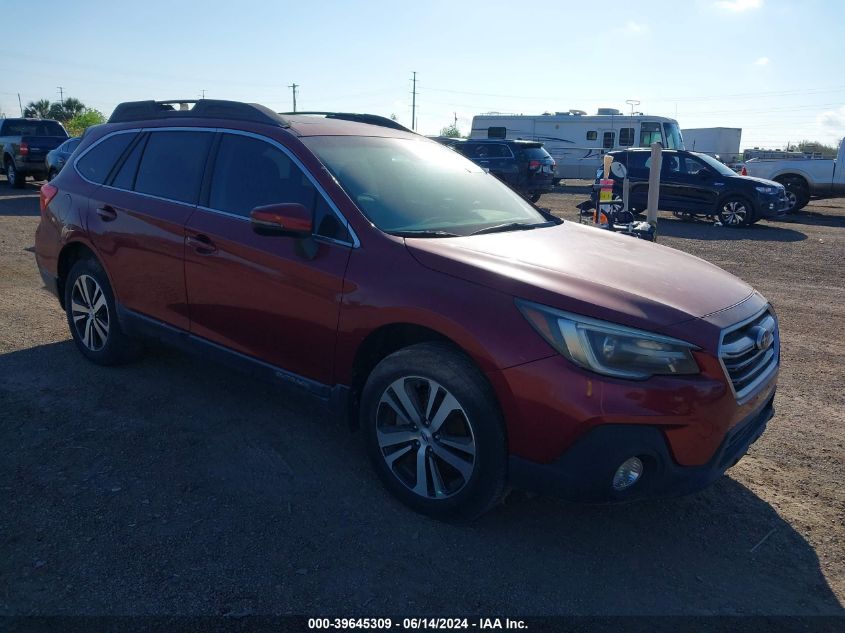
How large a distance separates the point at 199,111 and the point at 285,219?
165cm

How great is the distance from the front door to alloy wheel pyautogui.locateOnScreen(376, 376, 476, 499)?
1.50ft

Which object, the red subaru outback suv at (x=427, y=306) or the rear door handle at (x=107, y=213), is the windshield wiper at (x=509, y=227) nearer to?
the red subaru outback suv at (x=427, y=306)

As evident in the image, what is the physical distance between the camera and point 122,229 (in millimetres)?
4801

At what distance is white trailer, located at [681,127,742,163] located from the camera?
39.2 m

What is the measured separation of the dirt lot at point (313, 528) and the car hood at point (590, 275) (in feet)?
3.53

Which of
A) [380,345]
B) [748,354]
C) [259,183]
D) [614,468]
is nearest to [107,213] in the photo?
[259,183]

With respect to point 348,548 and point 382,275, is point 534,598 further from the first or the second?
point 382,275

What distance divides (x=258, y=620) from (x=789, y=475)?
2.87 m

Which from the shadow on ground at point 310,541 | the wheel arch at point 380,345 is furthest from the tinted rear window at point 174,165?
the wheel arch at point 380,345

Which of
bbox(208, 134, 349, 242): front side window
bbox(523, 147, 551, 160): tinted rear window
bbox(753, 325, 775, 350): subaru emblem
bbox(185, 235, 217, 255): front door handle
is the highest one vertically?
bbox(523, 147, 551, 160): tinted rear window

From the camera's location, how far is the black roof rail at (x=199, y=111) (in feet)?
14.0

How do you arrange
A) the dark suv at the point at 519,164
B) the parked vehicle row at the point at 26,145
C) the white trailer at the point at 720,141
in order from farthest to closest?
the white trailer at the point at 720,141 < the dark suv at the point at 519,164 < the parked vehicle row at the point at 26,145

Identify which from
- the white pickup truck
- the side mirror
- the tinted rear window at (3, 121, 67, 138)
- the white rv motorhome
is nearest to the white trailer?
the white rv motorhome

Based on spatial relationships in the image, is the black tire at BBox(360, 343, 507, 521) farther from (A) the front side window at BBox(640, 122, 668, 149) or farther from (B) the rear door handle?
(A) the front side window at BBox(640, 122, 668, 149)
